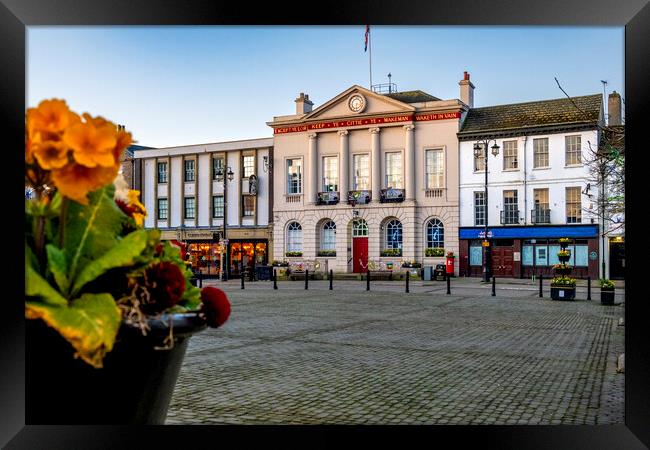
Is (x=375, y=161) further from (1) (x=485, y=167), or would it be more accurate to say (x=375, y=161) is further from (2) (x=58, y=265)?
(2) (x=58, y=265)

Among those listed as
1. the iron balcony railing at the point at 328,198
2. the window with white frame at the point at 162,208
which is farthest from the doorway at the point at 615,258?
the window with white frame at the point at 162,208

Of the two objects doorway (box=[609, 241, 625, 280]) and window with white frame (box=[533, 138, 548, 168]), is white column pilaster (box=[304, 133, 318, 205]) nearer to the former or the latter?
window with white frame (box=[533, 138, 548, 168])

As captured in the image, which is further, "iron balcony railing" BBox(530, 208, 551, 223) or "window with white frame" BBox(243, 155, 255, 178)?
"window with white frame" BBox(243, 155, 255, 178)

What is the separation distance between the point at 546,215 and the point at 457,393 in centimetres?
2122

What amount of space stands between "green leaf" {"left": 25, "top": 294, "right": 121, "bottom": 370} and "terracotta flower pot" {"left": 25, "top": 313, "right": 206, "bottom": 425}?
0.33 ft

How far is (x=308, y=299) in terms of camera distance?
16359mm

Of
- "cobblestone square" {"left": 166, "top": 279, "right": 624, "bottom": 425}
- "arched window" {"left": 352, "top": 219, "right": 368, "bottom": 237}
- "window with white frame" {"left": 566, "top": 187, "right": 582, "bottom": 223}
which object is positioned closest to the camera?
"cobblestone square" {"left": 166, "top": 279, "right": 624, "bottom": 425}

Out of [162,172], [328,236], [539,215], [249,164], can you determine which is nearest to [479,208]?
[539,215]

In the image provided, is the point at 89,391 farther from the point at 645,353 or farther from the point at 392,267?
the point at 392,267

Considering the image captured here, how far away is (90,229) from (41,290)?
26 centimetres

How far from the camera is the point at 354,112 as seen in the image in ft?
91.8

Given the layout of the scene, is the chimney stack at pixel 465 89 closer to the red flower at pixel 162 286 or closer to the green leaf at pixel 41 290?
the red flower at pixel 162 286

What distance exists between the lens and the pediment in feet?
90.5

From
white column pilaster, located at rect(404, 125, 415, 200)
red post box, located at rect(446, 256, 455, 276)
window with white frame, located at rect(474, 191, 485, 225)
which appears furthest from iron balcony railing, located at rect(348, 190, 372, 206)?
window with white frame, located at rect(474, 191, 485, 225)
